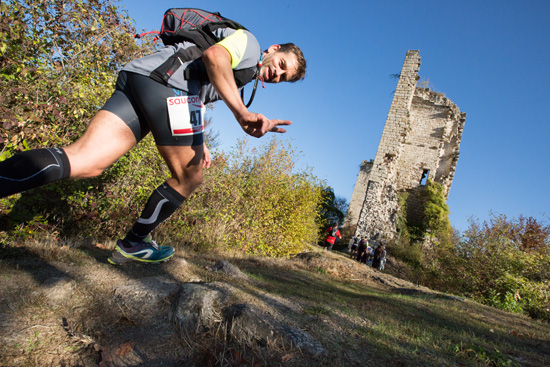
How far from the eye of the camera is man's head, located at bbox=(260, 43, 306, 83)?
6.64 ft

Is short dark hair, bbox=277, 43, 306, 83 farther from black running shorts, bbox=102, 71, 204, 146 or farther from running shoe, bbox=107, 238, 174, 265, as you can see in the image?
running shoe, bbox=107, 238, 174, 265

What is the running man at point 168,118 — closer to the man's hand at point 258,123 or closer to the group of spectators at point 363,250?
the man's hand at point 258,123

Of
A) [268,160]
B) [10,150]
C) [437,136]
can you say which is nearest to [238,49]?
[10,150]

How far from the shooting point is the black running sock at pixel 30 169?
144 centimetres

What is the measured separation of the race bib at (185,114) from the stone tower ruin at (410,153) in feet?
49.1

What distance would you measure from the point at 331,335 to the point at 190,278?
115 centimetres

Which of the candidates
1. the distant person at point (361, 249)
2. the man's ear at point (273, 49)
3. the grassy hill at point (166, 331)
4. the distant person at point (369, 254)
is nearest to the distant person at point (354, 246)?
the distant person at point (369, 254)

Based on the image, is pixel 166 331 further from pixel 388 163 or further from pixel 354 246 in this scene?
pixel 388 163

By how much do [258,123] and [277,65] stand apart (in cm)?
69

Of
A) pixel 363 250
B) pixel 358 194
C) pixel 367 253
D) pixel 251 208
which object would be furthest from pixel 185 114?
pixel 358 194

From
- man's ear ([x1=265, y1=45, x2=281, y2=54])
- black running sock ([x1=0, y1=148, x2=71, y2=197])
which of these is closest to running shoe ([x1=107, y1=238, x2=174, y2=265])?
black running sock ([x1=0, y1=148, x2=71, y2=197])

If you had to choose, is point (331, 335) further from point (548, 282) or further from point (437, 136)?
point (437, 136)

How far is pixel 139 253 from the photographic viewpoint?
7.52 feet

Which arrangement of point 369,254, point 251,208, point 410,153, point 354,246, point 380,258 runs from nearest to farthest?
point 251,208 < point 380,258 < point 369,254 < point 354,246 < point 410,153
